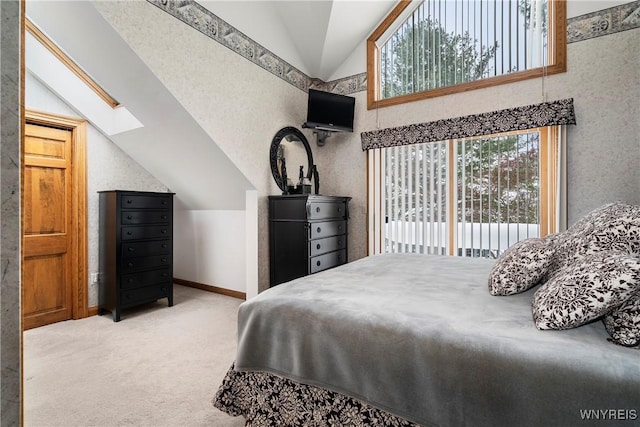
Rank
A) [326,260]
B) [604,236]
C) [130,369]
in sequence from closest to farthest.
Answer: [604,236]
[130,369]
[326,260]

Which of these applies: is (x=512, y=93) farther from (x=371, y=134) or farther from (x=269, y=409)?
(x=269, y=409)

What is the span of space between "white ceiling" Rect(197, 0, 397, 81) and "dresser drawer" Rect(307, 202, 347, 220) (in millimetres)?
1765

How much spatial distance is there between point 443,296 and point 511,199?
220 centimetres

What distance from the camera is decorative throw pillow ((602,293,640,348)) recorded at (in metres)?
0.84

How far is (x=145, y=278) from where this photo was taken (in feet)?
10.4

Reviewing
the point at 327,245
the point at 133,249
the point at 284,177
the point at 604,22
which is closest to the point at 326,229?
the point at 327,245

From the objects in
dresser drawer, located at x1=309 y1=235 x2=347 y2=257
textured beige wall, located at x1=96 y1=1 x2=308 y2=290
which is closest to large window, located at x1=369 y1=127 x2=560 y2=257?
dresser drawer, located at x1=309 y1=235 x2=347 y2=257

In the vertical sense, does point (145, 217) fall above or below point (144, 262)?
above

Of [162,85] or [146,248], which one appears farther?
[146,248]

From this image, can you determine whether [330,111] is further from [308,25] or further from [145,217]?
[145,217]

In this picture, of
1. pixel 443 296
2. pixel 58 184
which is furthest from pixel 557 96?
pixel 58 184

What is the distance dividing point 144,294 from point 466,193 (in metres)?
3.46

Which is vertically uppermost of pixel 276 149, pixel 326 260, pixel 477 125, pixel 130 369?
pixel 477 125

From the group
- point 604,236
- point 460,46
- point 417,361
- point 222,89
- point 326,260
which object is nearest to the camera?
point 417,361
